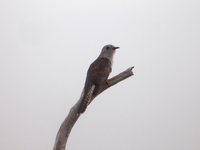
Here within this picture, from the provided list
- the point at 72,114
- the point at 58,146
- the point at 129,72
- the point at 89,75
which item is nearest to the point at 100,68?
the point at 89,75

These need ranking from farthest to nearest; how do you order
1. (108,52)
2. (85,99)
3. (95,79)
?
(108,52) < (95,79) < (85,99)

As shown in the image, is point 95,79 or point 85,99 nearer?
point 85,99

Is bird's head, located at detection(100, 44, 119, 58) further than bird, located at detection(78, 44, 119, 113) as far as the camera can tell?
Yes

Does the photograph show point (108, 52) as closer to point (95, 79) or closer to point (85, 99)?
point (95, 79)

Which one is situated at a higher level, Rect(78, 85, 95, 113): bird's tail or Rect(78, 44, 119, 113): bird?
Rect(78, 44, 119, 113): bird

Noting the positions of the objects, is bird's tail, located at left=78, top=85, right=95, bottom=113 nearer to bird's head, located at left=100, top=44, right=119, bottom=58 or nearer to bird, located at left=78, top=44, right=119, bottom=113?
bird, located at left=78, top=44, right=119, bottom=113

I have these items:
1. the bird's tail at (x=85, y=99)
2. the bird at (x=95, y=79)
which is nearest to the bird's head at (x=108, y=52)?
the bird at (x=95, y=79)

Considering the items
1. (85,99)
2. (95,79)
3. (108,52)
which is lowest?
(85,99)

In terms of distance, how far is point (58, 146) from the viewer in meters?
2.14

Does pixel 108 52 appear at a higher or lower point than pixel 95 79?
higher

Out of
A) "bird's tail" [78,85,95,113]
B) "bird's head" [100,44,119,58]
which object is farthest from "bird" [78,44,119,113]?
"bird's head" [100,44,119,58]

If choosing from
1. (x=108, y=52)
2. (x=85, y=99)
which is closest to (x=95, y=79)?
(x=85, y=99)

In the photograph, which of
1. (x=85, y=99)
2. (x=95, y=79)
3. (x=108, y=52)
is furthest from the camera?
(x=108, y=52)

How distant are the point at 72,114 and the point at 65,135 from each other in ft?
0.46
